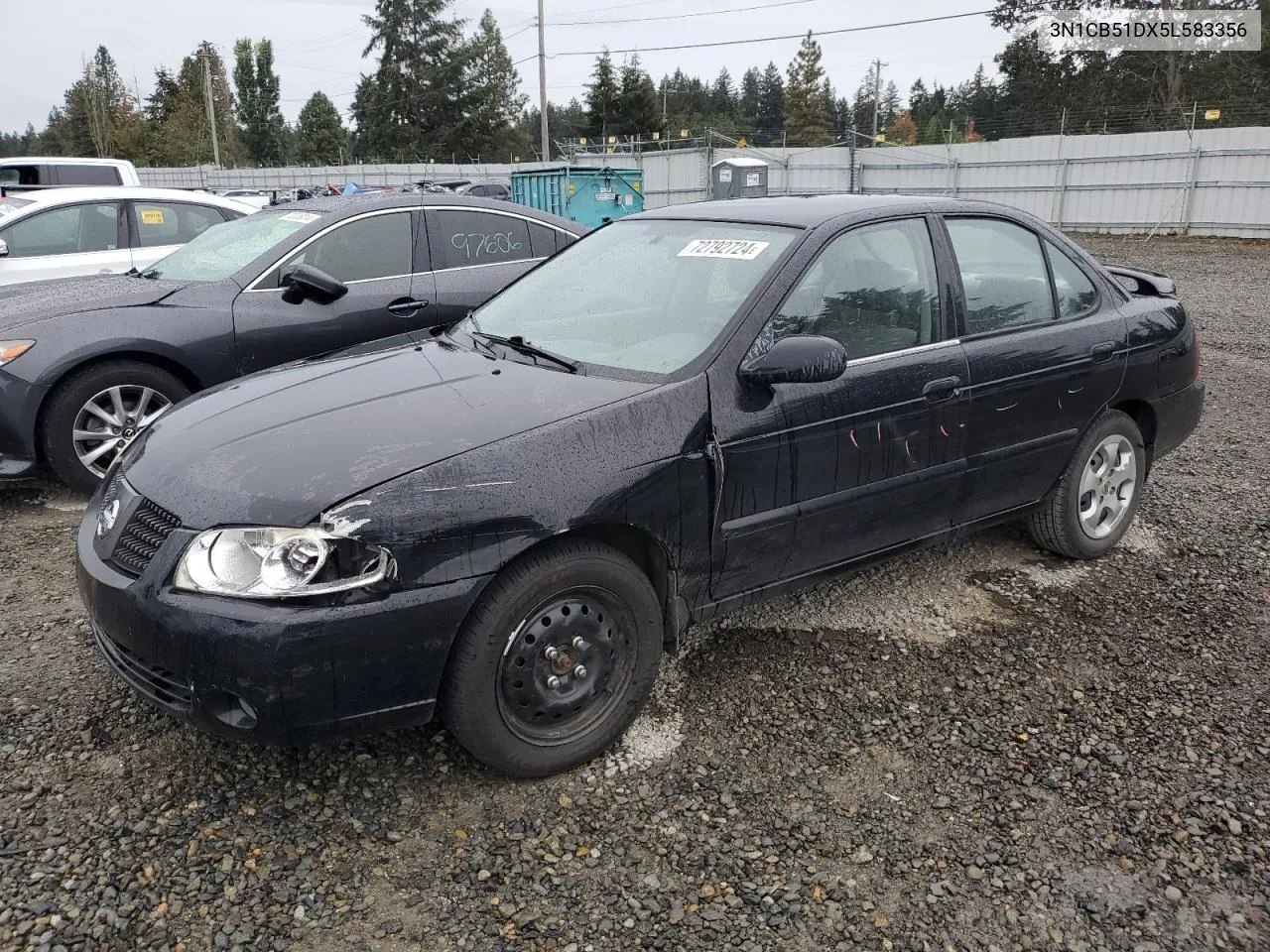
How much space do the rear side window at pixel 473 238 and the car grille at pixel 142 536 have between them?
355 cm

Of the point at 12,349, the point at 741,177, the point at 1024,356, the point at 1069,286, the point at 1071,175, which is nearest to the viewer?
the point at 1024,356

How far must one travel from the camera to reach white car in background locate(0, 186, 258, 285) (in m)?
7.68

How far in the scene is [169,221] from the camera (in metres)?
8.09

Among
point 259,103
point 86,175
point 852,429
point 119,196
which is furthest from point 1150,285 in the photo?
point 259,103

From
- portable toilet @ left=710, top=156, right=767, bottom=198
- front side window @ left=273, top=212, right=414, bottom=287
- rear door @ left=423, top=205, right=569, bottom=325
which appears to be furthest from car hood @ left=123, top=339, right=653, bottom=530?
portable toilet @ left=710, top=156, right=767, bottom=198

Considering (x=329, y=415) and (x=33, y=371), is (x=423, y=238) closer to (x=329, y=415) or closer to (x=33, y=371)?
(x=33, y=371)

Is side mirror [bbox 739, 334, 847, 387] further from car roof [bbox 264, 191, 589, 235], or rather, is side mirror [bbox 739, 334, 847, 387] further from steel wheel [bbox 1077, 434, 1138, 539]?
car roof [bbox 264, 191, 589, 235]

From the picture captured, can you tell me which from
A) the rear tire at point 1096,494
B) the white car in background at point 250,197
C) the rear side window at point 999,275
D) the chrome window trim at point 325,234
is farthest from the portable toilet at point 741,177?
the rear side window at point 999,275

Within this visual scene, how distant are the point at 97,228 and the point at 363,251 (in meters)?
3.55

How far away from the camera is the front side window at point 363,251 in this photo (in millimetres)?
5641

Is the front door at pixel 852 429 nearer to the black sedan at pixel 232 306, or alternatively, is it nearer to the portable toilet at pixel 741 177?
the black sedan at pixel 232 306

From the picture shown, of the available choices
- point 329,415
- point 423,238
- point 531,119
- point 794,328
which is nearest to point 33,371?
point 423,238

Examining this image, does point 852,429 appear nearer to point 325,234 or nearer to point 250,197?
point 325,234

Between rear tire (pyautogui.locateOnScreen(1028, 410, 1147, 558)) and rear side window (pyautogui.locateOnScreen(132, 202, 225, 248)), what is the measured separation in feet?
22.7
